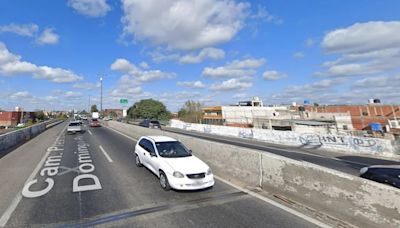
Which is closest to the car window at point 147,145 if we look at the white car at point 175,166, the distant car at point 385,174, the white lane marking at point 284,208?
the white car at point 175,166

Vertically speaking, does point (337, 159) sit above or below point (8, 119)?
below

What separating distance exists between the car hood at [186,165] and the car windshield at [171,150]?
0.46 m

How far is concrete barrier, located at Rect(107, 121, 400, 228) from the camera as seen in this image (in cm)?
462

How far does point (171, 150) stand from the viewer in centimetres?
908

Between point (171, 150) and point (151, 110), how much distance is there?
10535cm

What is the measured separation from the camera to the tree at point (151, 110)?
112 metres

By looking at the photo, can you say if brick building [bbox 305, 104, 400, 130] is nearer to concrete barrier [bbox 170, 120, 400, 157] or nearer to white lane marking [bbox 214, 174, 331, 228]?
concrete barrier [bbox 170, 120, 400, 157]

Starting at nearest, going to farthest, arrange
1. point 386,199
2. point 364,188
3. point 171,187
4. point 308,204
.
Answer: point 386,199 < point 364,188 < point 308,204 < point 171,187

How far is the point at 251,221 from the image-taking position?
5.30 metres

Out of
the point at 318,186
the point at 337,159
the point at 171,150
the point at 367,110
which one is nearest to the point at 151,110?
the point at 367,110

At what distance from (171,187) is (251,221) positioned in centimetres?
272

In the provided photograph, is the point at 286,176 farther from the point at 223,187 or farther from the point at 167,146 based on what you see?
the point at 167,146

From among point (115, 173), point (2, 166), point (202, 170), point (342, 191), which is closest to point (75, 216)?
point (202, 170)

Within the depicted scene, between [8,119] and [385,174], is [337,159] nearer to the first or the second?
[385,174]
